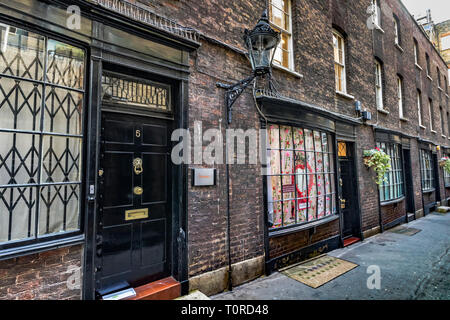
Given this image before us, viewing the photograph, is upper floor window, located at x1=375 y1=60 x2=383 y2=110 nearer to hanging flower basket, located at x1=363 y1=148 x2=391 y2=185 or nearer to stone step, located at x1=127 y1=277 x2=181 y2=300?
hanging flower basket, located at x1=363 y1=148 x2=391 y2=185

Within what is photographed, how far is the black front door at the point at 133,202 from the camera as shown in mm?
3023

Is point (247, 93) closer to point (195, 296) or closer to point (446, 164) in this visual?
point (195, 296)

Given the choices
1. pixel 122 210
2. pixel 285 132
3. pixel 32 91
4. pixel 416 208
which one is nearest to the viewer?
pixel 32 91

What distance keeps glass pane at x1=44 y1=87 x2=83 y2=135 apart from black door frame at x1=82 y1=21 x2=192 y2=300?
0.16 m

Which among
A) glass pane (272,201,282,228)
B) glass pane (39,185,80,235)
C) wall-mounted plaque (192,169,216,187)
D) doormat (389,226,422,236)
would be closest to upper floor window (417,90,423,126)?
doormat (389,226,422,236)

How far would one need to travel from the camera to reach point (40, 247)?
2.38 m

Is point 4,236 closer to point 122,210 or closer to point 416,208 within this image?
point 122,210

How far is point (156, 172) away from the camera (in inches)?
138

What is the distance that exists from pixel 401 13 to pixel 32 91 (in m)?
14.8

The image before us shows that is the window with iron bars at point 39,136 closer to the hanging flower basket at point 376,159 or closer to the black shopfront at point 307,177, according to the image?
the black shopfront at point 307,177

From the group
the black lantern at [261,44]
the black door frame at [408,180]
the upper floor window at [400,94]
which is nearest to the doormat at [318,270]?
the black lantern at [261,44]

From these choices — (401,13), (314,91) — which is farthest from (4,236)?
(401,13)

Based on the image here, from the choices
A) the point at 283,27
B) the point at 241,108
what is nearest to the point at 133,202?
the point at 241,108

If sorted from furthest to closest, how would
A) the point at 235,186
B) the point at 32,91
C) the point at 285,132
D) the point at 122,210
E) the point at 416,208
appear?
the point at 416,208 → the point at 285,132 → the point at 235,186 → the point at 122,210 → the point at 32,91
